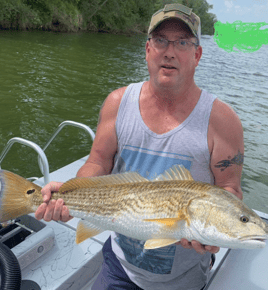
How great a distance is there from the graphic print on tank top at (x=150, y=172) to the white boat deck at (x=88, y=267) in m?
0.79

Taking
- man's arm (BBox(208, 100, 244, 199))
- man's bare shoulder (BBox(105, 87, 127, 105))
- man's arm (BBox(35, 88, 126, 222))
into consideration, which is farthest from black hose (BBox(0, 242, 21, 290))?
man's arm (BBox(208, 100, 244, 199))

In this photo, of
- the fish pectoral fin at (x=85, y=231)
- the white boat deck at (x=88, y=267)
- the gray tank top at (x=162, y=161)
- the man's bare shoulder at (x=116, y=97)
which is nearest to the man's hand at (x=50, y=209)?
the fish pectoral fin at (x=85, y=231)

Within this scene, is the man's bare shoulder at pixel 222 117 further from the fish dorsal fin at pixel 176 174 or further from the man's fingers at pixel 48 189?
the man's fingers at pixel 48 189

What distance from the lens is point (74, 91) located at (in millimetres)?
16375

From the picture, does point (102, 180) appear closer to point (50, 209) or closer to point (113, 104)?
point (50, 209)

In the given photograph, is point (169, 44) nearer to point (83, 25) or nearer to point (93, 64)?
point (93, 64)

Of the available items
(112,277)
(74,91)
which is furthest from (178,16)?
(74,91)

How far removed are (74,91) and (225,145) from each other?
15.2 meters

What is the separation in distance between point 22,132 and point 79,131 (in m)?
2.06

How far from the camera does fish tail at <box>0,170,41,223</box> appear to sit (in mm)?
1988

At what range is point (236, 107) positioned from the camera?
630 inches

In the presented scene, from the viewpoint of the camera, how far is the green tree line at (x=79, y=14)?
98.0ft

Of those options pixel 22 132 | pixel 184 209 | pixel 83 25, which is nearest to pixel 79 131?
pixel 22 132

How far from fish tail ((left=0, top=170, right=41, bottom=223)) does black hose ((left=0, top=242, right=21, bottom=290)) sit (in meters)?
A: 0.57
